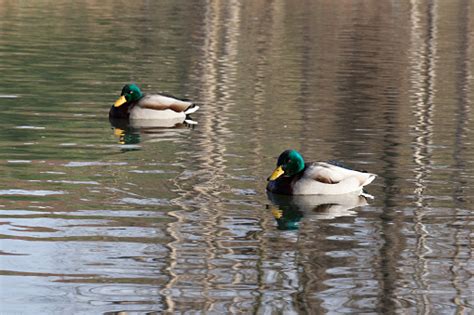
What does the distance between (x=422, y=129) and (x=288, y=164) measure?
748 cm

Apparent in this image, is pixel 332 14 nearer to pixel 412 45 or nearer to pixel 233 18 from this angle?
pixel 233 18

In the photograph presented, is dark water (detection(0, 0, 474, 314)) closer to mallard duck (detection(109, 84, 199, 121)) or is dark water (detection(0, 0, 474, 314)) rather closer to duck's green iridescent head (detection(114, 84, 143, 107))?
mallard duck (detection(109, 84, 199, 121))

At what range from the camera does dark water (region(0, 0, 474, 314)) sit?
11695 mm

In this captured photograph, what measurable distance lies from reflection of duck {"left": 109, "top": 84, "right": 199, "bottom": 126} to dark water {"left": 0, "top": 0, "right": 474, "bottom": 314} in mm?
465

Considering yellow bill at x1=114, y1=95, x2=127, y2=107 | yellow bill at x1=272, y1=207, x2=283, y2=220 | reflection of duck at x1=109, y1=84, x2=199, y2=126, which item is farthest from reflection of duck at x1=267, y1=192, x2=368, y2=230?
yellow bill at x1=114, y1=95, x2=127, y2=107

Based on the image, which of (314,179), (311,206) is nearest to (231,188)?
(314,179)

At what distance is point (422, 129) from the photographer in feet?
77.9

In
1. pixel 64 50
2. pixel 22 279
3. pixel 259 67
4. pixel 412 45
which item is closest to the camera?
pixel 22 279

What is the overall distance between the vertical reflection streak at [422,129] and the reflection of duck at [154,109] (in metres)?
4.31

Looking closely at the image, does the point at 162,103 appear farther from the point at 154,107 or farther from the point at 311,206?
the point at 311,206

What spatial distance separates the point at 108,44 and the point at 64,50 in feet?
11.8

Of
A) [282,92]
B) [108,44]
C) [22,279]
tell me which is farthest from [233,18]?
[22,279]

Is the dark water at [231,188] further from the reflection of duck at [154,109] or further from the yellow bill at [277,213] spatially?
the reflection of duck at [154,109]

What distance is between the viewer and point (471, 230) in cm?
1476
